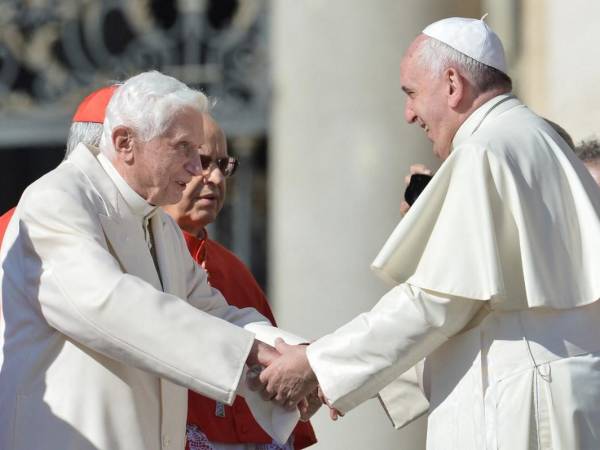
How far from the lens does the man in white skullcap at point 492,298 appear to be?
4.66m

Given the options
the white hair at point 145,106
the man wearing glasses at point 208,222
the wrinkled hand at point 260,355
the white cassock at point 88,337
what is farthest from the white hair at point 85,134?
the wrinkled hand at point 260,355

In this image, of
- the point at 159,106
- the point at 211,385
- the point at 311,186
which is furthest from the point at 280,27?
the point at 211,385

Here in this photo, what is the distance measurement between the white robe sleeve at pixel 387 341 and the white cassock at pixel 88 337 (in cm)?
29

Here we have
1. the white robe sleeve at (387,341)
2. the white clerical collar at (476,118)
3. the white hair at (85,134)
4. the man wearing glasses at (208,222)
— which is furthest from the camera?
the man wearing glasses at (208,222)

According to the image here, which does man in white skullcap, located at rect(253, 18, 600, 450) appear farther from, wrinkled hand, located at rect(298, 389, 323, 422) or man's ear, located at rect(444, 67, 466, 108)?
wrinkled hand, located at rect(298, 389, 323, 422)

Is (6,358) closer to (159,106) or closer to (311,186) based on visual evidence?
(159,106)

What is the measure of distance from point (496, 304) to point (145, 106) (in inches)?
49.1

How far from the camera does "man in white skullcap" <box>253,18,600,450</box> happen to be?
4.66 metres

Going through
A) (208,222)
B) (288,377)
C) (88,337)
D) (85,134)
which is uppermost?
(85,134)

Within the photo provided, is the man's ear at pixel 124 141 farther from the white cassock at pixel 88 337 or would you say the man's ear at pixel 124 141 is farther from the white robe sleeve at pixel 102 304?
the white robe sleeve at pixel 102 304

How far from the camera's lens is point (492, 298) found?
15.3 feet

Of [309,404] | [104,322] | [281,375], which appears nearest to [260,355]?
[281,375]

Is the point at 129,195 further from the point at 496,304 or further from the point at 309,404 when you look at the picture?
the point at 496,304

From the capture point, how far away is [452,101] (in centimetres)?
498
